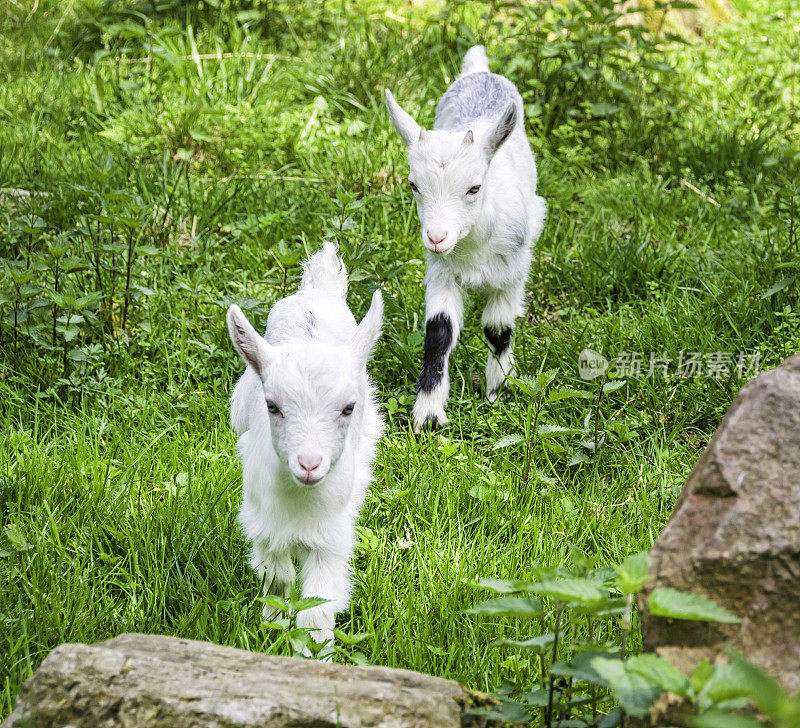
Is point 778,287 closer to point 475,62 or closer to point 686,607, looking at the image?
point 475,62

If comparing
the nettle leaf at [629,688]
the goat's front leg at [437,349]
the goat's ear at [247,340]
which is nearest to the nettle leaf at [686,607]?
the nettle leaf at [629,688]

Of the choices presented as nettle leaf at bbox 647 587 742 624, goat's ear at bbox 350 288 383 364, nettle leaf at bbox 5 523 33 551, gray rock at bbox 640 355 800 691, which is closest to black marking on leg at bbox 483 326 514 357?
goat's ear at bbox 350 288 383 364

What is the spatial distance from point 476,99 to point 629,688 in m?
3.94

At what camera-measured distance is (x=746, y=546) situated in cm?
191

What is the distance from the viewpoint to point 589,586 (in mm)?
1999

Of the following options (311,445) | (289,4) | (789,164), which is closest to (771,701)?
(311,445)

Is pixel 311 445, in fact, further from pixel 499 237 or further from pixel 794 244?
pixel 794 244

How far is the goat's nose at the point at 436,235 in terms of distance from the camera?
3.90 m

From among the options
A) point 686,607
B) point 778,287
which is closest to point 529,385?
point 778,287

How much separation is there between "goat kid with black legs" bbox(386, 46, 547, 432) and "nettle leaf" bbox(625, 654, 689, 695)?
2389mm

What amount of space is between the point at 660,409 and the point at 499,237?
1113mm

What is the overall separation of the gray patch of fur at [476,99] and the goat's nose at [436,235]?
111 cm

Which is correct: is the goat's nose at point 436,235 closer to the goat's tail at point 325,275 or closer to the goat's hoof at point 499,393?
the goat's tail at point 325,275

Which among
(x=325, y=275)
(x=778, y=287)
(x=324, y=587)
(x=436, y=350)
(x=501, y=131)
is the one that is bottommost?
(x=324, y=587)
